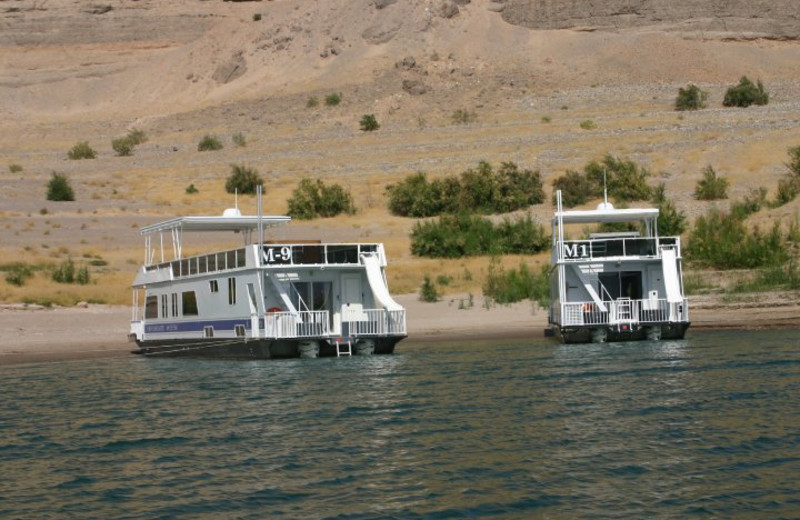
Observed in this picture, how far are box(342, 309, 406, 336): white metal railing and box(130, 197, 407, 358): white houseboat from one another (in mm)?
27

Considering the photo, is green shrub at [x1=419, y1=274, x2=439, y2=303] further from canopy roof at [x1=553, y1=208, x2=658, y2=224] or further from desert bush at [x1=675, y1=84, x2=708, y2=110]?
desert bush at [x1=675, y1=84, x2=708, y2=110]

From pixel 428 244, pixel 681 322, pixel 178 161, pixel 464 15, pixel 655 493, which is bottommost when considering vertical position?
pixel 655 493

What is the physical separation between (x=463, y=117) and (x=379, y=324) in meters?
63.6

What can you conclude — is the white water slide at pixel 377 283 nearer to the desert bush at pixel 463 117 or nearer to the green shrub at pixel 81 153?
the desert bush at pixel 463 117

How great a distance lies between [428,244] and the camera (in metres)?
54.5

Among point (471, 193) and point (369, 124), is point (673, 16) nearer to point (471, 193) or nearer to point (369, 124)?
point (369, 124)

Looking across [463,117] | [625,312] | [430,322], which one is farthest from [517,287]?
[463,117]

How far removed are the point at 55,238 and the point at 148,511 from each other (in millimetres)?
44554

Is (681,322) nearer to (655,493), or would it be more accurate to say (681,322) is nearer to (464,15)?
(655,493)

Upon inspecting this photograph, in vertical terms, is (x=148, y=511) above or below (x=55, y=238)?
below

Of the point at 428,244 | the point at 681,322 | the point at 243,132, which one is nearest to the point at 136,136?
the point at 243,132

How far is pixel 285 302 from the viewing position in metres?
35.0

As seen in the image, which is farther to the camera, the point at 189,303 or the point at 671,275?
the point at 189,303

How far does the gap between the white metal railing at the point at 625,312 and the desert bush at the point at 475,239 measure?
53.8ft
